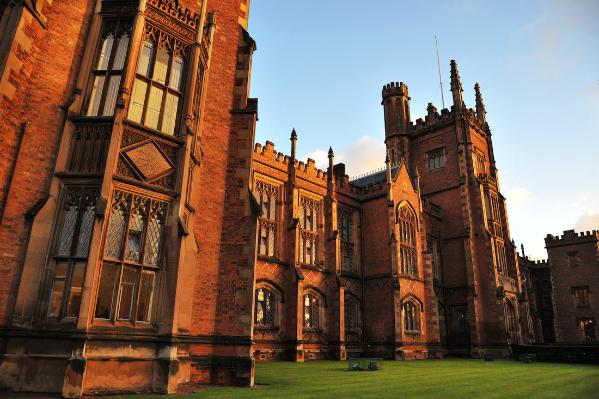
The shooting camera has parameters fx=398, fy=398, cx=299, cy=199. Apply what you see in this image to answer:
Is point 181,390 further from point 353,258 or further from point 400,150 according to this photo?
point 400,150

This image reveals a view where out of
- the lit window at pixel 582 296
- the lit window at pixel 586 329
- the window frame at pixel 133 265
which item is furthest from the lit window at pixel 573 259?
the window frame at pixel 133 265

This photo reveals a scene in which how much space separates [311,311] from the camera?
2503 cm

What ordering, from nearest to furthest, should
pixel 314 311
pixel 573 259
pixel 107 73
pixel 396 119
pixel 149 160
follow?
pixel 149 160, pixel 107 73, pixel 314 311, pixel 396 119, pixel 573 259

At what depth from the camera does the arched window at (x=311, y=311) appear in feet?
80.5

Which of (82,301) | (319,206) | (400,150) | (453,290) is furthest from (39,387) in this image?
(400,150)

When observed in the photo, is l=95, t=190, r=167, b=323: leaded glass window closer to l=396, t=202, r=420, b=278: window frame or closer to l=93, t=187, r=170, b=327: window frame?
l=93, t=187, r=170, b=327: window frame

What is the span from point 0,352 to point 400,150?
122 ft

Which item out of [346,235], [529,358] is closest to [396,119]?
[346,235]

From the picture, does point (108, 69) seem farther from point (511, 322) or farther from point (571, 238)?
point (571, 238)

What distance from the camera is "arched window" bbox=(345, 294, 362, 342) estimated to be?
26905 millimetres

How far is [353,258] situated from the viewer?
95.6 ft

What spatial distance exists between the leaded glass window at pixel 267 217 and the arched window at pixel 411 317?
10675 mm

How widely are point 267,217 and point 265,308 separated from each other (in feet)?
17.7

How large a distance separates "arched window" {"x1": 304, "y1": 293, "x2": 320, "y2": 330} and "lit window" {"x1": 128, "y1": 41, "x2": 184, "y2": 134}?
16799 mm
